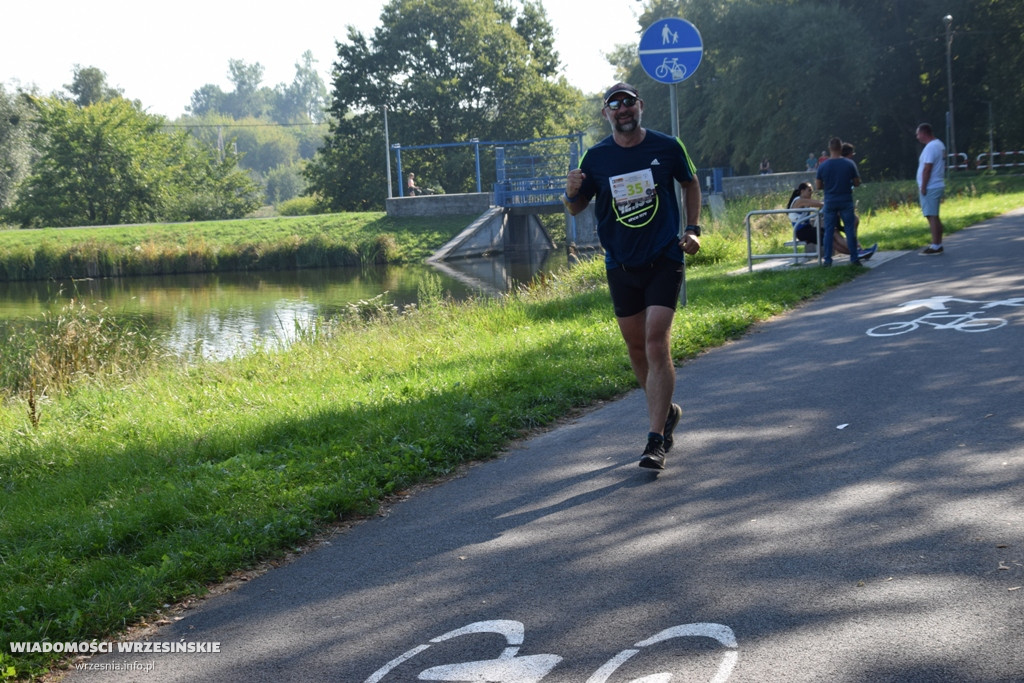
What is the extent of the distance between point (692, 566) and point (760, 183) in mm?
41588

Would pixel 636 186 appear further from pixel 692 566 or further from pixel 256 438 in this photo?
pixel 256 438

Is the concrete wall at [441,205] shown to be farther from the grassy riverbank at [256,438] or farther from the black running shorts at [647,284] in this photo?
the black running shorts at [647,284]

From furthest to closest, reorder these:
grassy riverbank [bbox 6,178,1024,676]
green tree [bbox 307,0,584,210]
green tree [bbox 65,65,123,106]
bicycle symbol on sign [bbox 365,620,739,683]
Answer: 1. green tree [bbox 65,65,123,106]
2. green tree [bbox 307,0,584,210]
3. grassy riverbank [bbox 6,178,1024,676]
4. bicycle symbol on sign [bbox 365,620,739,683]

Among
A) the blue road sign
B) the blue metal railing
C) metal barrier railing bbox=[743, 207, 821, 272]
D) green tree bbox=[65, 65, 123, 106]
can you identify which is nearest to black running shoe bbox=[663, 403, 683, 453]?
the blue road sign

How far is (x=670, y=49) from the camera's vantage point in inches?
467

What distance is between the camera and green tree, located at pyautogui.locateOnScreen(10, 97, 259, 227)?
57.8 m

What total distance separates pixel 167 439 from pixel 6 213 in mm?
56596

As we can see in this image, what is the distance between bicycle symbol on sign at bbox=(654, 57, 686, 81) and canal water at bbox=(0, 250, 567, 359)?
636 centimetres

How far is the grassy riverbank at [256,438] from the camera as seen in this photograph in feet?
16.3

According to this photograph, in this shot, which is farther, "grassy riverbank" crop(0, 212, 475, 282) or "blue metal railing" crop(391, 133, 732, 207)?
"blue metal railing" crop(391, 133, 732, 207)

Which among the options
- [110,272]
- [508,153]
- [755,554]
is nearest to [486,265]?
[110,272]

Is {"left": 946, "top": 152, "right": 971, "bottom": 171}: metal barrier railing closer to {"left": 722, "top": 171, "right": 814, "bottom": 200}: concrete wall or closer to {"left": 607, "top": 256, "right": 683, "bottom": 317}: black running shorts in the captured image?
{"left": 722, "top": 171, "right": 814, "bottom": 200}: concrete wall

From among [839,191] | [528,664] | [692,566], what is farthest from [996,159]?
[528,664]

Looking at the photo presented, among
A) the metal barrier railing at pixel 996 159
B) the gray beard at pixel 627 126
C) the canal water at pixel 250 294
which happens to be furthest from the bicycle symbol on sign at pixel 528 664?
the metal barrier railing at pixel 996 159
